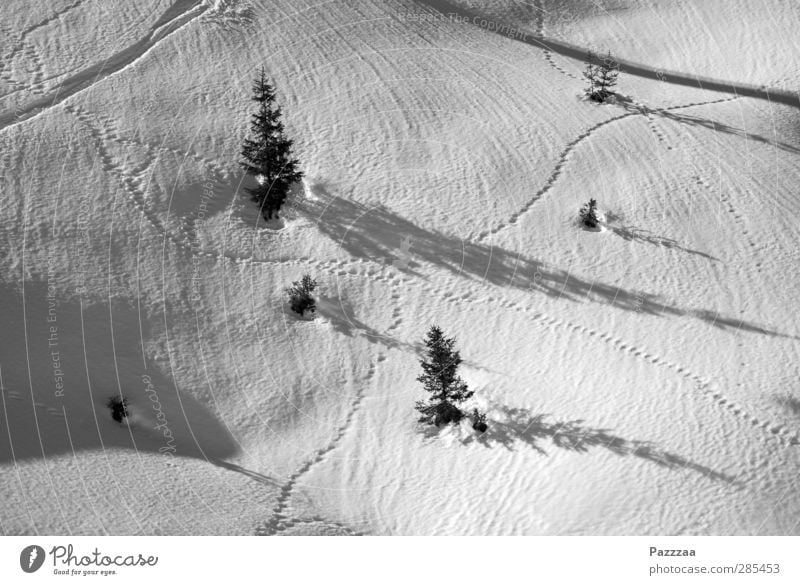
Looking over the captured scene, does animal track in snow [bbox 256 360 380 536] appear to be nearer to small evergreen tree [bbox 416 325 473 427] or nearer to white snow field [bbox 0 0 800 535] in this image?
white snow field [bbox 0 0 800 535]

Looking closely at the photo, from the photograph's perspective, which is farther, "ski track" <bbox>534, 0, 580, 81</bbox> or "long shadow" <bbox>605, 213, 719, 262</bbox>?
"ski track" <bbox>534, 0, 580, 81</bbox>

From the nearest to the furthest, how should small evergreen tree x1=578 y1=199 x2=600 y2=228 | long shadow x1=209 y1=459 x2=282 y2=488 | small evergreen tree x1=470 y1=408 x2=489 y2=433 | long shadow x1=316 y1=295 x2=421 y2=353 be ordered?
long shadow x1=209 y1=459 x2=282 y2=488 < small evergreen tree x1=470 y1=408 x2=489 y2=433 < long shadow x1=316 y1=295 x2=421 y2=353 < small evergreen tree x1=578 y1=199 x2=600 y2=228

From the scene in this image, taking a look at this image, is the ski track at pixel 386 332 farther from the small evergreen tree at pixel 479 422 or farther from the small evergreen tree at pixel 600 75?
the small evergreen tree at pixel 479 422

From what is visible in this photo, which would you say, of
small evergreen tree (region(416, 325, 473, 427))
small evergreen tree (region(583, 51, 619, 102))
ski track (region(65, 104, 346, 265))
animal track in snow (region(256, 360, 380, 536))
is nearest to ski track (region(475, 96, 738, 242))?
small evergreen tree (region(583, 51, 619, 102))

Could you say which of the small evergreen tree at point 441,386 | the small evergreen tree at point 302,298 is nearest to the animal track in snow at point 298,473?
the small evergreen tree at point 441,386

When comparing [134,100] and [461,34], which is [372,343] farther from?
[461,34]

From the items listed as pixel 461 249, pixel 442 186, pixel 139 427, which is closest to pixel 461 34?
pixel 442 186

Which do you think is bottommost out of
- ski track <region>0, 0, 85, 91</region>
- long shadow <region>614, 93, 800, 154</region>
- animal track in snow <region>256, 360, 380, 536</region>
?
animal track in snow <region>256, 360, 380, 536</region>
